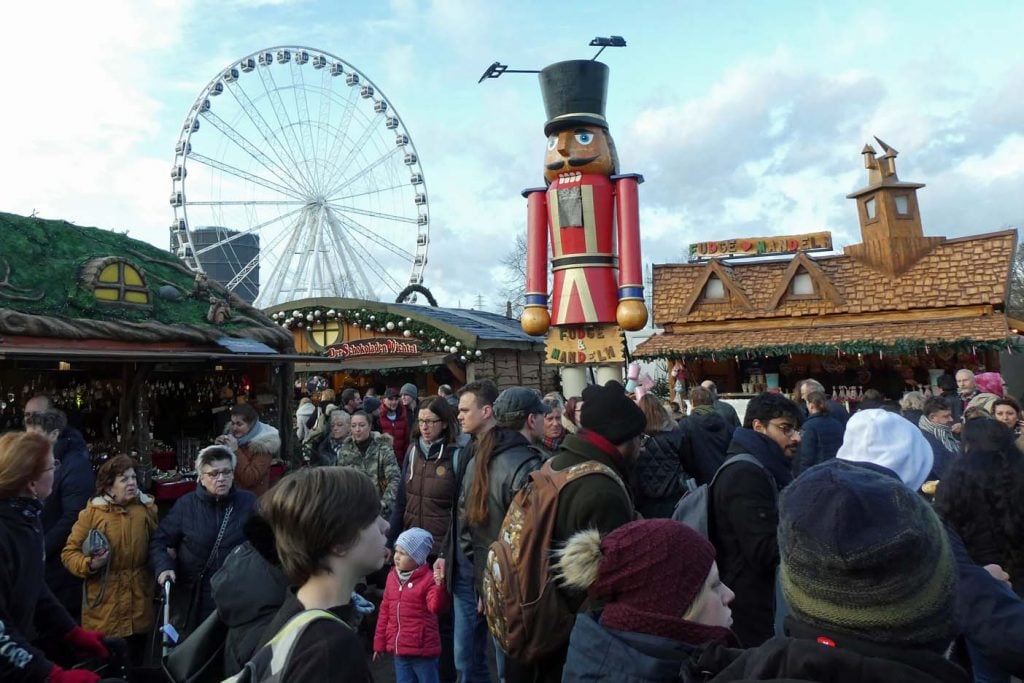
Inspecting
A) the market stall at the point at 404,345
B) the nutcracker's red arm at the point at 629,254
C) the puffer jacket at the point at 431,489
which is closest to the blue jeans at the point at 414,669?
the puffer jacket at the point at 431,489

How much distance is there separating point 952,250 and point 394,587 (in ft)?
45.8

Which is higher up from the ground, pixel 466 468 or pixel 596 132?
pixel 596 132

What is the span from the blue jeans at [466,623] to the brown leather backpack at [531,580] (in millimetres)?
1066

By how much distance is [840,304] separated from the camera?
14.3m

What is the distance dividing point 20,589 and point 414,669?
6.10 feet

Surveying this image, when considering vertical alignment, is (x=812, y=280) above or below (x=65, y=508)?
above

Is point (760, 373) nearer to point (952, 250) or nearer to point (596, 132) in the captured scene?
point (952, 250)

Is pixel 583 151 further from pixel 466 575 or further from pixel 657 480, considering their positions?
pixel 466 575

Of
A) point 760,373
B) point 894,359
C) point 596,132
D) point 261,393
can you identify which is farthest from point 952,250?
point 261,393

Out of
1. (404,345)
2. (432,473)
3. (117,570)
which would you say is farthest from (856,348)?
(117,570)

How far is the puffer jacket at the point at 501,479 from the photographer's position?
10.3ft

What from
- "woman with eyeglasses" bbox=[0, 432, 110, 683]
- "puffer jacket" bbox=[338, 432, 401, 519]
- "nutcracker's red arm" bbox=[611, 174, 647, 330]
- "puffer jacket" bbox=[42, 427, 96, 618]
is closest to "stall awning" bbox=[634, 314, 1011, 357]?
"nutcracker's red arm" bbox=[611, 174, 647, 330]

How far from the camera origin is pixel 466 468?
3.56m

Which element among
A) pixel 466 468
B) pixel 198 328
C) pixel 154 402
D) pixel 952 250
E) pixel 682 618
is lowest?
pixel 682 618
